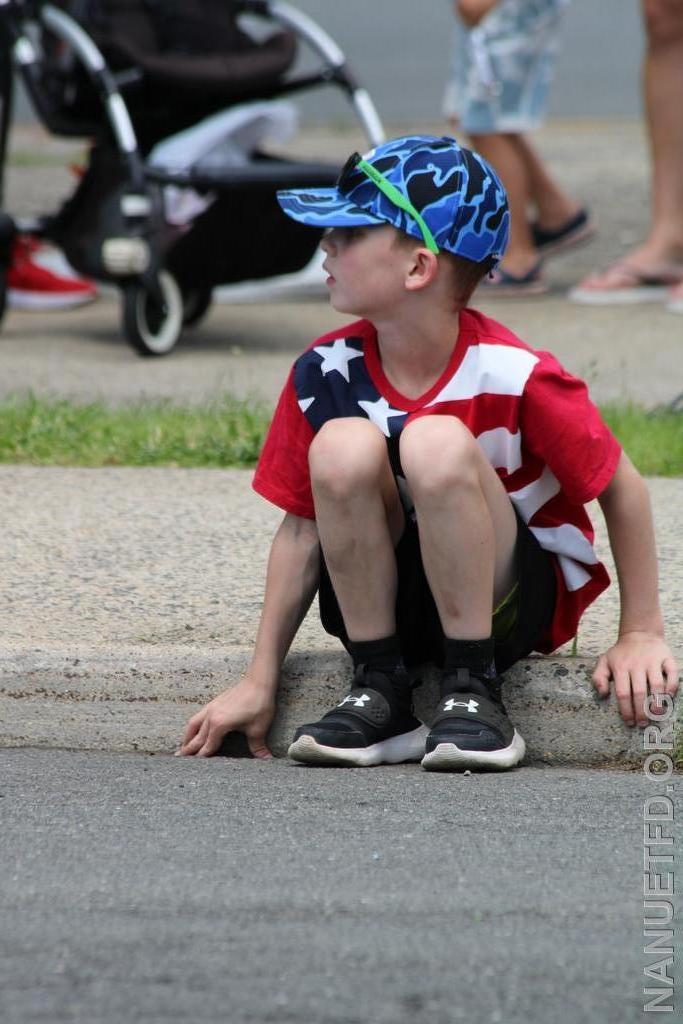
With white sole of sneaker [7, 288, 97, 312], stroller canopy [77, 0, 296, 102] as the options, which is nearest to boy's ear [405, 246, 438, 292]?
stroller canopy [77, 0, 296, 102]

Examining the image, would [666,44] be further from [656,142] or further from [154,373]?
[154,373]

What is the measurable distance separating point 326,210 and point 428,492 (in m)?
0.52

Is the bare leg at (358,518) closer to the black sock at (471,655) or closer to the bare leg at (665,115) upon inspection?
the black sock at (471,655)

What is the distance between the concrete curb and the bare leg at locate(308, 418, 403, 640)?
0.24 m

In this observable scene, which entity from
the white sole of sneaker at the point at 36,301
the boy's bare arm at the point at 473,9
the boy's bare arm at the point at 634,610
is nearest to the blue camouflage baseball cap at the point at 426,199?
the boy's bare arm at the point at 634,610

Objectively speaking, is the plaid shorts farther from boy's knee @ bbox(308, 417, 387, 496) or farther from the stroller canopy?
boy's knee @ bbox(308, 417, 387, 496)

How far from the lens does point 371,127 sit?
22.2 ft

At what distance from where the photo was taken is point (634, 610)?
3.24 metres

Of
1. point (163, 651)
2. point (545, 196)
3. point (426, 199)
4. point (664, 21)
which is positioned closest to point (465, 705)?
point (163, 651)

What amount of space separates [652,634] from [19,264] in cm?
496

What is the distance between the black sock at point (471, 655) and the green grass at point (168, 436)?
1.85 meters

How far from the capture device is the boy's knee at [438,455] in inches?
116

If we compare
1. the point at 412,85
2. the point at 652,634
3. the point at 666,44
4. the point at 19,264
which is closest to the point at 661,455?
the point at 652,634

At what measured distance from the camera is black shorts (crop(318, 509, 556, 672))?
3205 mm
